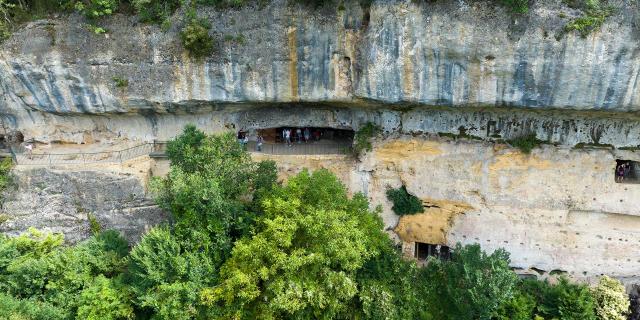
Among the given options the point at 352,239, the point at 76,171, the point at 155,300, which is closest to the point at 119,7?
the point at 76,171

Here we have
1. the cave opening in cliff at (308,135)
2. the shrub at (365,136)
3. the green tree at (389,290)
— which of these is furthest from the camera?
the cave opening in cliff at (308,135)

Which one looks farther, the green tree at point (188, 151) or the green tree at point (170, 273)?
the green tree at point (188, 151)

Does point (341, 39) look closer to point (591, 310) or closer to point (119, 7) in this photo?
point (119, 7)

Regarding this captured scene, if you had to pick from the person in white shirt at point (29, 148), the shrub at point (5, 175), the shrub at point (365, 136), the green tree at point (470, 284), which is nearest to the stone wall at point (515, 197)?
the shrub at point (365, 136)

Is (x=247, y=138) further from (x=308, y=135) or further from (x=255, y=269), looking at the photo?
(x=255, y=269)

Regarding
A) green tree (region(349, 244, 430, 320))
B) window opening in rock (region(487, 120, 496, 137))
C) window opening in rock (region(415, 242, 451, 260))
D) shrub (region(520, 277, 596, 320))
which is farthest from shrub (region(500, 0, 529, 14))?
window opening in rock (region(415, 242, 451, 260))

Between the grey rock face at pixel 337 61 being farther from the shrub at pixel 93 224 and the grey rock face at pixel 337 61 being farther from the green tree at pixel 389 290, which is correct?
the green tree at pixel 389 290

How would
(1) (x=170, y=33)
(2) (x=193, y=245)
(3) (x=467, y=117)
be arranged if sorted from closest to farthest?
1. (2) (x=193, y=245)
2. (1) (x=170, y=33)
3. (3) (x=467, y=117)

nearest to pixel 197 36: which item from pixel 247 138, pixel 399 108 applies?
pixel 247 138
